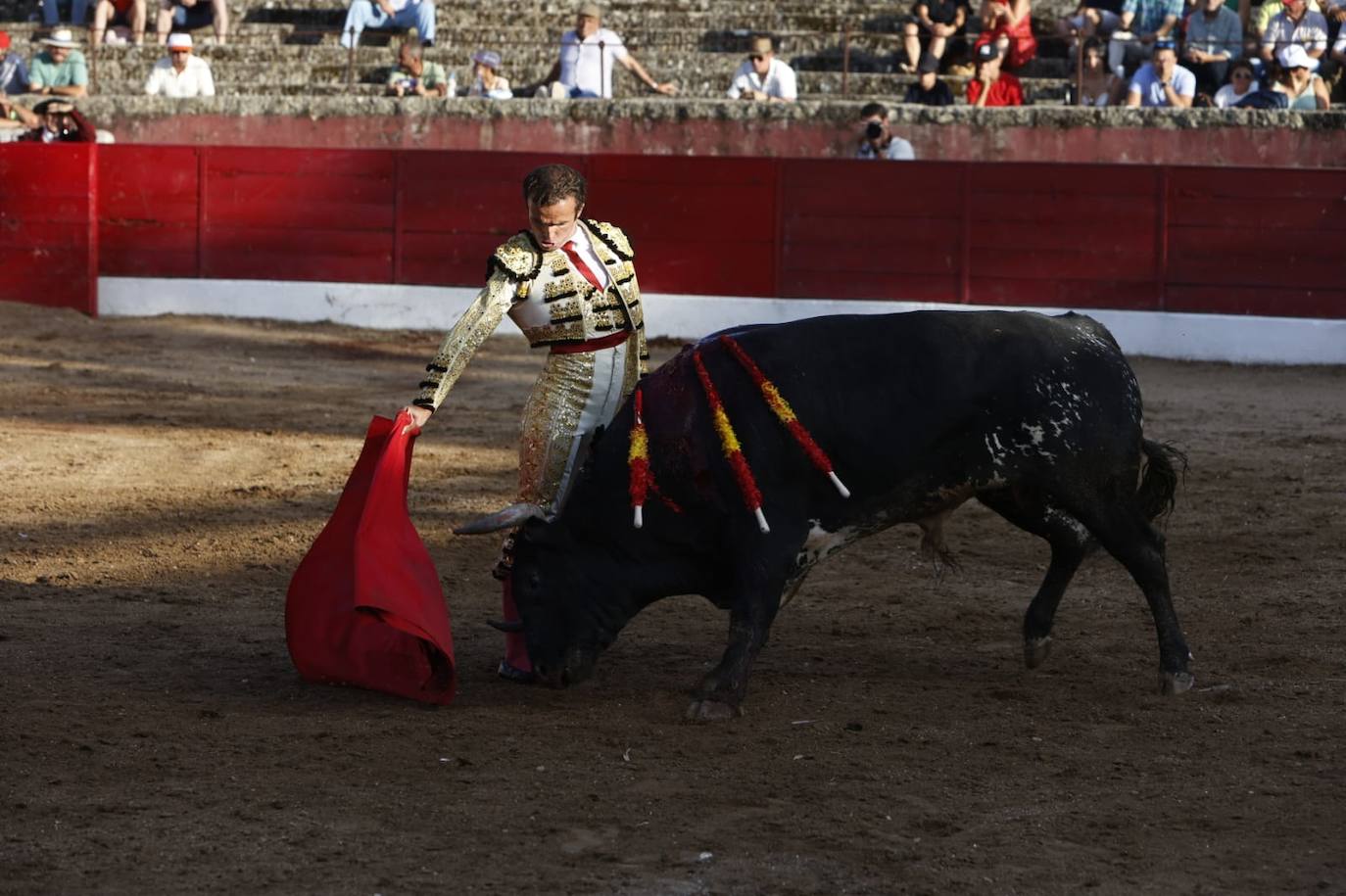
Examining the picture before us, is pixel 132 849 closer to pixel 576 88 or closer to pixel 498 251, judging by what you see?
pixel 498 251

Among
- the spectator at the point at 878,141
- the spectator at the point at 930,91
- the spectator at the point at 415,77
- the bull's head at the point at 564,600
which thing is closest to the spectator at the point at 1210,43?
the spectator at the point at 930,91

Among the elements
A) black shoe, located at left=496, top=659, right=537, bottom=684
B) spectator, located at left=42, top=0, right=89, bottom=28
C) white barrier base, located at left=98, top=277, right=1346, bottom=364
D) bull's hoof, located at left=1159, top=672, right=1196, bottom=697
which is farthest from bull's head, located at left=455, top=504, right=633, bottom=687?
spectator, located at left=42, top=0, right=89, bottom=28

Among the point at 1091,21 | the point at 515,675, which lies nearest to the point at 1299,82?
the point at 1091,21

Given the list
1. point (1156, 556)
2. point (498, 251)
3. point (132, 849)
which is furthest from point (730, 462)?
point (132, 849)

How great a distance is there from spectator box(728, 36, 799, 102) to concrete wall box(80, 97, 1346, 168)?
406 millimetres

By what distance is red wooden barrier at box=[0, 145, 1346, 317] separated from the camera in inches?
404

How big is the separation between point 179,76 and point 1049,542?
32.8ft

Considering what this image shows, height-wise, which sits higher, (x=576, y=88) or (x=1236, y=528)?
(x=576, y=88)

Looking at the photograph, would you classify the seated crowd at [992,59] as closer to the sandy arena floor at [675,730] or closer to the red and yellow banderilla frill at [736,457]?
the sandy arena floor at [675,730]

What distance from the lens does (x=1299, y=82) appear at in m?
11.1

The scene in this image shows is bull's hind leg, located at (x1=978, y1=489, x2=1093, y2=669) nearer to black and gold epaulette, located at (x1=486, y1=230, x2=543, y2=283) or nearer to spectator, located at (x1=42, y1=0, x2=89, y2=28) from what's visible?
black and gold epaulette, located at (x1=486, y1=230, x2=543, y2=283)

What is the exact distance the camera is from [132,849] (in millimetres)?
3068

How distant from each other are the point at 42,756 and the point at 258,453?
12.0ft

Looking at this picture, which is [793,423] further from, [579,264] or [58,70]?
[58,70]
